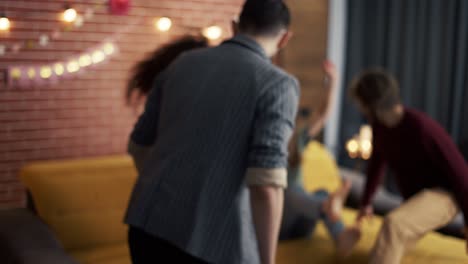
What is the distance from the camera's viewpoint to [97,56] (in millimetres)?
2996

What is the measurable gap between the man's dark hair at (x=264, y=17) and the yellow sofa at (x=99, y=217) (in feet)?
4.27

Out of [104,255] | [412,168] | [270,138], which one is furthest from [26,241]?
[412,168]

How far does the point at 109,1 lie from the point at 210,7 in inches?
24.3

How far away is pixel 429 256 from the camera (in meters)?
2.63

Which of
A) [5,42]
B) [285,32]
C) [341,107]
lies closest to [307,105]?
[341,107]

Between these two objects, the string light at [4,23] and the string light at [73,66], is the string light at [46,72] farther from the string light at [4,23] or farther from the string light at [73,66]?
the string light at [4,23]

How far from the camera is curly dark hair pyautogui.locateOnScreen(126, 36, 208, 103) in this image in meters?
2.44

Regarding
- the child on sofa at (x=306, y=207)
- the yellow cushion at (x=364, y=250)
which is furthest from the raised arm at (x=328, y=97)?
the yellow cushion at (x=364, y=250)

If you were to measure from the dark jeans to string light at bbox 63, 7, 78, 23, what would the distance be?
58.8 inches

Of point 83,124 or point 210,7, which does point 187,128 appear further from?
point 210,7

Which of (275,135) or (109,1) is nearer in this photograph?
(275,135)

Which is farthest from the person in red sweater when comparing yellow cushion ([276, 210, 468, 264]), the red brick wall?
the red brick wall

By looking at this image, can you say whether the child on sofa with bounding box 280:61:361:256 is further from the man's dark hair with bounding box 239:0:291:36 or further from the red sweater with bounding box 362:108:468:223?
the man's dark hair with bounding box 239:0:291:36

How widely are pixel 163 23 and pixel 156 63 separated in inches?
28.7
